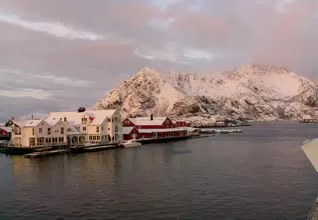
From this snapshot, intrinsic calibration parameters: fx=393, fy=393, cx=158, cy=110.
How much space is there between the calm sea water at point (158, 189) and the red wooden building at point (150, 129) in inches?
1613

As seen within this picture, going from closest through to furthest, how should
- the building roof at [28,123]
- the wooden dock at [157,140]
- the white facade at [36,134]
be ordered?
the white facade at [36,134]
the building roof at [28,123]
the wooden dock at [157,140]

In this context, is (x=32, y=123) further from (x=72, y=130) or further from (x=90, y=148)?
(x=90, y=148)

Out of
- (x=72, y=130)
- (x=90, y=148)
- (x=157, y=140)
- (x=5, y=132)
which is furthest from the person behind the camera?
(x=5, y=132)

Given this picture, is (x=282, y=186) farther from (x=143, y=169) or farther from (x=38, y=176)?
(x=38, y=176)

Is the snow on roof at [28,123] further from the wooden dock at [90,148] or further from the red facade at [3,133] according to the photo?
the red facade at [3,133]

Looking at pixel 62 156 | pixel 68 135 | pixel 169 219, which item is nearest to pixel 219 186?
pixel 169 219

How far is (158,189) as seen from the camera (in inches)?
1523

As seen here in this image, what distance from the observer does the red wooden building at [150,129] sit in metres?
102

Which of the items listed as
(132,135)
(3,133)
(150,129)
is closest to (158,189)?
(132,135)

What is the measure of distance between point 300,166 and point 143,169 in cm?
2137

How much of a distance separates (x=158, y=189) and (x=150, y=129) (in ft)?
252

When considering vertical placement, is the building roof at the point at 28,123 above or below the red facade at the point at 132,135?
above

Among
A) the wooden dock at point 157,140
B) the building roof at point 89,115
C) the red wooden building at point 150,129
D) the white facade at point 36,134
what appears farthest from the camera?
the red wooden building at point 150,129

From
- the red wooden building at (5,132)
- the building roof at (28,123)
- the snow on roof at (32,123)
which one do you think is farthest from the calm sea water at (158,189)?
the red wooden building at (5,132)
